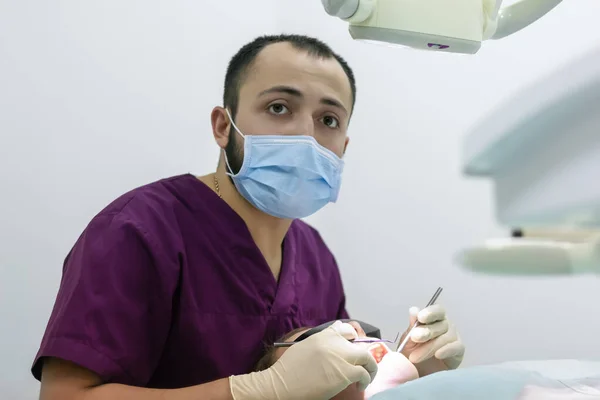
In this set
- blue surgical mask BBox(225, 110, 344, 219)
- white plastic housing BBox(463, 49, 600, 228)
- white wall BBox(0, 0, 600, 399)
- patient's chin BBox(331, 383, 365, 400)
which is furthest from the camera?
white wall BBox(0, 0, 600, 399)

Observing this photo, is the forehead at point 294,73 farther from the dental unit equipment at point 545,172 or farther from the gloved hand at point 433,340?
the dental unit equipment at point 545,172

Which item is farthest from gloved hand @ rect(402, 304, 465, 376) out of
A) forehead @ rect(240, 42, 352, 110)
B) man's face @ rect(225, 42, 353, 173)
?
forehead @ rect(240, 42, 352, 110)

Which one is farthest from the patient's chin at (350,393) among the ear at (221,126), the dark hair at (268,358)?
the ear at (221,126)

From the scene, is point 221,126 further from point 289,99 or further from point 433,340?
point 433,340

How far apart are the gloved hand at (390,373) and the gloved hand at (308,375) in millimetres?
208

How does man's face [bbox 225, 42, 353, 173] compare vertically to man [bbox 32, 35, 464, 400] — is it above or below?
above

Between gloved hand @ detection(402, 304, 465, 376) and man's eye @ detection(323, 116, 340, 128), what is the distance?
0.61 metres

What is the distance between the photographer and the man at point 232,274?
121 centimetres

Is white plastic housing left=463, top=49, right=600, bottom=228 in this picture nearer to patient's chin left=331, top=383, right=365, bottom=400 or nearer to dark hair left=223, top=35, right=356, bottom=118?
patient's chin left=331, top=383, right=365, bottom=400

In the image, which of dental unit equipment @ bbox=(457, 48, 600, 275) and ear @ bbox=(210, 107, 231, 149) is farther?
ear @ bbox=(210, 107, 231, 149)

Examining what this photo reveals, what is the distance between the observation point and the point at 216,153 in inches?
103

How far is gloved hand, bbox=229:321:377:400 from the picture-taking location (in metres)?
1.19

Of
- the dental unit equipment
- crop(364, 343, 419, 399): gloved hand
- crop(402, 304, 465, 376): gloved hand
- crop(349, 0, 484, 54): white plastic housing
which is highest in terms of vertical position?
crop(349, 0, 484, 54): white plastic housing

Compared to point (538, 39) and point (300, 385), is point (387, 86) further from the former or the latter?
point (300, 385)
